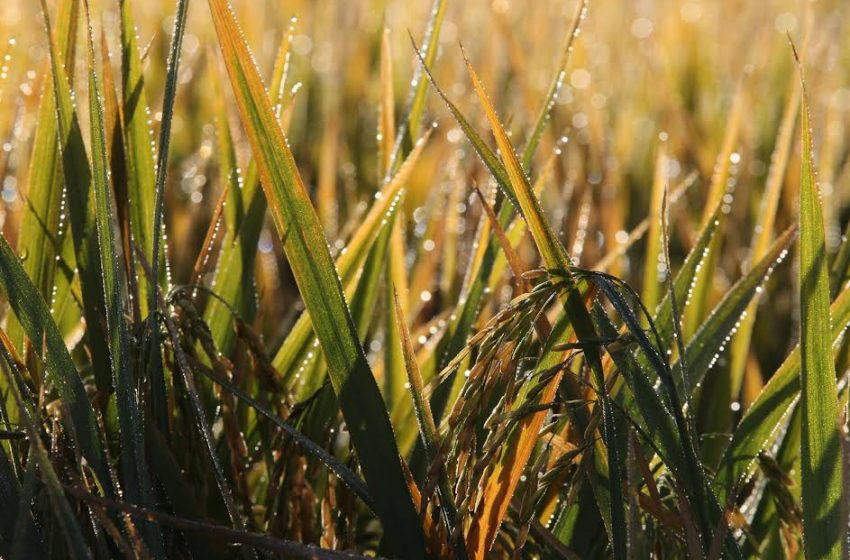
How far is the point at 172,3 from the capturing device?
2883mm

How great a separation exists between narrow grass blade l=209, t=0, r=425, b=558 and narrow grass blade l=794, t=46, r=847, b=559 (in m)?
0.24

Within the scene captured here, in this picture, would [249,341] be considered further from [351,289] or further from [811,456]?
[811,456]

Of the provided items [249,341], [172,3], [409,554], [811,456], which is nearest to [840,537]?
[811,456]

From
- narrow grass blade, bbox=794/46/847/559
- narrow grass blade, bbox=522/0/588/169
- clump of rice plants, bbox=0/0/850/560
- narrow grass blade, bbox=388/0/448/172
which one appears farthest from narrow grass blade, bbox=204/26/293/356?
narrow grass blade, bbox=794/46/847/559

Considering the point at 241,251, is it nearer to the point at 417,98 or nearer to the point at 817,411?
the point at 417,98

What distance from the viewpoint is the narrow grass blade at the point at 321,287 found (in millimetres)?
618

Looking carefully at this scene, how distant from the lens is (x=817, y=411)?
62cm

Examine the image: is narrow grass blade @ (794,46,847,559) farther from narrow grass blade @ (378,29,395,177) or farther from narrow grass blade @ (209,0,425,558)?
narrow grass blade @ (378,29,395,177)

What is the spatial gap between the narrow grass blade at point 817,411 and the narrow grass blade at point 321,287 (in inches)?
9.3

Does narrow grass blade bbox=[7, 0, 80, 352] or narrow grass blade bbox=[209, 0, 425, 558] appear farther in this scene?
narrow grass blade bbox=[7, 0, 80, 352]

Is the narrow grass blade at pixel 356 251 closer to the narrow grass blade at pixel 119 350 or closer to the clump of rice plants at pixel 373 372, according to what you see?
the clump of rice plants at pixel 373 372

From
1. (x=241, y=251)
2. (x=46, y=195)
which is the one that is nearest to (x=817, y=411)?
(x=241, y=251)

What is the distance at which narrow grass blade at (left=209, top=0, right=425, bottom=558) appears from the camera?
2.03 ft

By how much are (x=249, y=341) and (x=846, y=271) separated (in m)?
0.47
